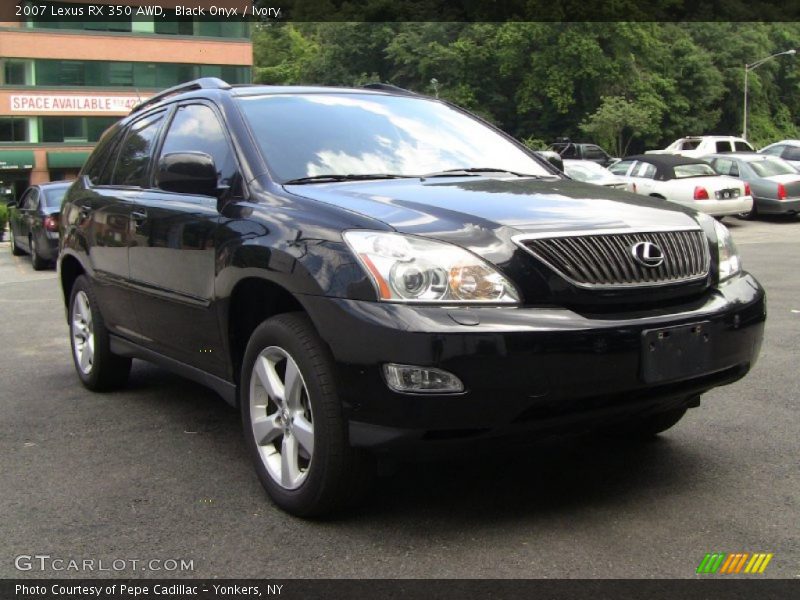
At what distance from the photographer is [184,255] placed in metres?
4.25

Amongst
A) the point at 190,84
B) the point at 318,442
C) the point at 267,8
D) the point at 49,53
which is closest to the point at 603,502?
the point at 318,442

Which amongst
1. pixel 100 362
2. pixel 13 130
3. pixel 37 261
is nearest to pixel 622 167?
pixel 37 261

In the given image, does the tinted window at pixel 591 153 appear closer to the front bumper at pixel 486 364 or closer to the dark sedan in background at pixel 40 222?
the dark sedan in background at pixel 40 222

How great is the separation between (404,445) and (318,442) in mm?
357

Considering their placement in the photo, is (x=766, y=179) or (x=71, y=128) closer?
(x=766, y=179)

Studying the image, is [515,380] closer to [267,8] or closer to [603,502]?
[603,502]

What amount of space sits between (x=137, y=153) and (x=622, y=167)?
55.1ft

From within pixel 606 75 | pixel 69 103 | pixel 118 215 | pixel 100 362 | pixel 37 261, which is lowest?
pixel 37 261

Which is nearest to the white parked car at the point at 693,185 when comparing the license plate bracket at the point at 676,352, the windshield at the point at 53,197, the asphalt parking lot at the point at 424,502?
the windshield at the point at 53,197

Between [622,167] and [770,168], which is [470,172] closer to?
[622,167]

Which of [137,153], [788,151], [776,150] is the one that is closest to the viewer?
[137,153]

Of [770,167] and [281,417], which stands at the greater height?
[770,167]

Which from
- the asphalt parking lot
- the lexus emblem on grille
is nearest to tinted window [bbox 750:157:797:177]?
the asphalt parking lot
